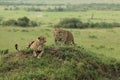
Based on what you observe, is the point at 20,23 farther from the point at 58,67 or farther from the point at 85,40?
the point at 58,67

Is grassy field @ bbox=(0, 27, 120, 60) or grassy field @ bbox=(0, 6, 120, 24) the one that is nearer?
grassy field @ bbox=(0, 27, 120, 60)

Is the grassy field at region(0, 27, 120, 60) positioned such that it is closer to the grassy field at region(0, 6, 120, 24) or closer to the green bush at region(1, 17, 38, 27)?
the green bush at region(1, 17, 38, 27)

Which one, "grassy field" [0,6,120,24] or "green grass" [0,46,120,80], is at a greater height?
"green grass" [0,46,120,80]

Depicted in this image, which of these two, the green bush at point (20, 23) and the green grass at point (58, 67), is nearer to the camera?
the green grass at point (58, 67)

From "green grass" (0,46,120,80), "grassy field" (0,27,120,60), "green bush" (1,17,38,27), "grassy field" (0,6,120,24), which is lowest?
"grassy field" (0,6,120,24)

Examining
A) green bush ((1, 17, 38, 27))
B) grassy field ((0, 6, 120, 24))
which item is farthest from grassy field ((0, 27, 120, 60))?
grassy field ((0, 6, 120, 24))

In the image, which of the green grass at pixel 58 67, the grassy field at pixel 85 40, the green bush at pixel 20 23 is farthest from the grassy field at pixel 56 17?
the green grass at pixel 58 67

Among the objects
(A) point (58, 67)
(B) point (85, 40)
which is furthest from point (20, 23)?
(A) point (58, 67)

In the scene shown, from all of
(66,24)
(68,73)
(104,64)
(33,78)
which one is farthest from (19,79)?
(66,24)

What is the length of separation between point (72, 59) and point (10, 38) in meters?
14.8

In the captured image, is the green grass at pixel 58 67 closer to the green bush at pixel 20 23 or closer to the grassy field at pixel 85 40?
the grassy field at pixel 85 40

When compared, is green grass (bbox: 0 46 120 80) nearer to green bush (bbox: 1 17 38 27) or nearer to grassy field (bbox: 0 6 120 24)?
green bush (bbox: 1 17 38 27)

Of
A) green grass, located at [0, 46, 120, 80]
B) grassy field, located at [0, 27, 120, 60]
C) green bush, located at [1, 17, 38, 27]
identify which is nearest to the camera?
green grass, located at [0, 46, 120, 80]

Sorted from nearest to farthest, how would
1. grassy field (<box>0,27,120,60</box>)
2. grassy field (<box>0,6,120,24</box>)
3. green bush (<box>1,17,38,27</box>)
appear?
grassy field (<box>0,27,120,60</box>) < green bush (<box>1,17,38,27</box>) < grassy field (<box>0,6,120,24</box>)
